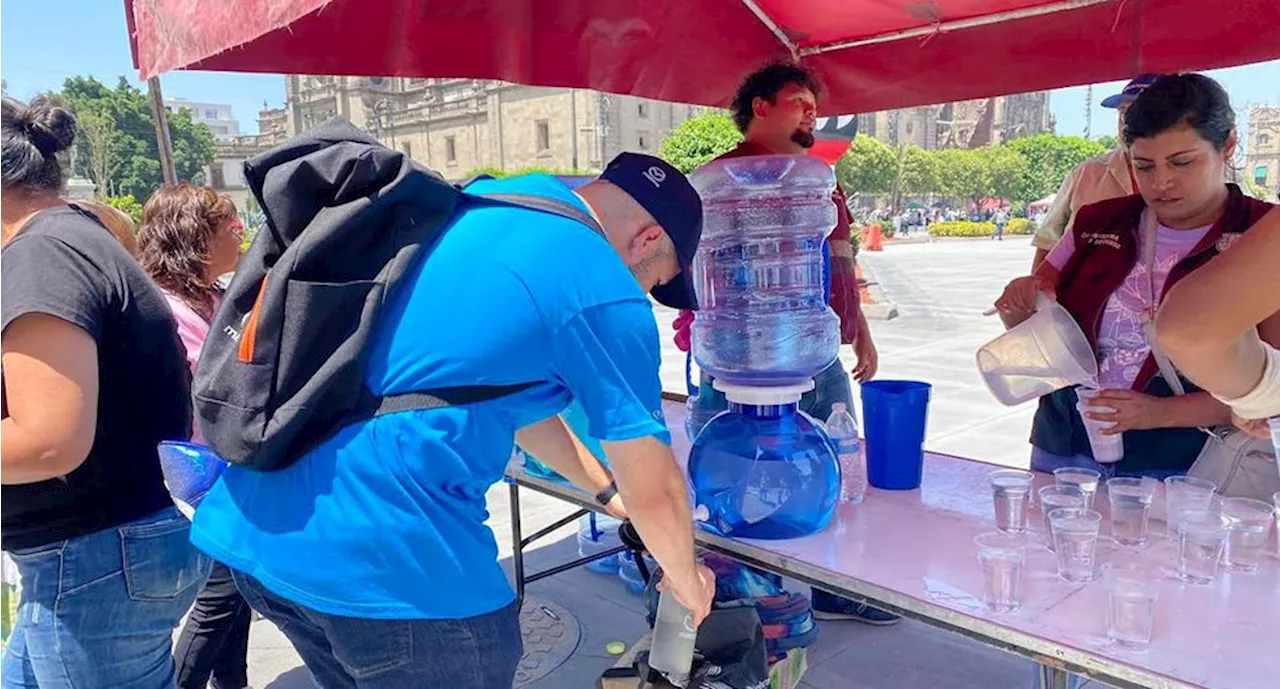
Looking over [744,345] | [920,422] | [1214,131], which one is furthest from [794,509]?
[1214,131]

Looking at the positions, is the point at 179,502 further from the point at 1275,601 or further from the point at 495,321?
the point at 1275,601

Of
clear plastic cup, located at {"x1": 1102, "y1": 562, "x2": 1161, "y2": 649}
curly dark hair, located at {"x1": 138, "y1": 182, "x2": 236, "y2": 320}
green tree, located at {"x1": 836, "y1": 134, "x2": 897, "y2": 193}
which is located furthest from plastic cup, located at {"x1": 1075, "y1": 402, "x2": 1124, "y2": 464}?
green tree, located at {"x1": 836, "y1": 134, "x2": 897, "y2": 193}

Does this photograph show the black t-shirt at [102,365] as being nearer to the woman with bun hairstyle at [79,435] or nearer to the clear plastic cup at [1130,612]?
the woman with bun hairstyle at [79,435]

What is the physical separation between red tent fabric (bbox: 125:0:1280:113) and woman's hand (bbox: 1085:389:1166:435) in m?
1.52

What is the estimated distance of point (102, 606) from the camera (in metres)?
1.60

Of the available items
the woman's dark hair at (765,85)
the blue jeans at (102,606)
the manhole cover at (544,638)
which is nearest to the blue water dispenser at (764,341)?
the woman's dark hair at (765,85)

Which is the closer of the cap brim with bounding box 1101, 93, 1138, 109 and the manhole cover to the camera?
the cap brim with bounding box 1101, 93, 1138, 109

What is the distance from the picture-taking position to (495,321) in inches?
44.4

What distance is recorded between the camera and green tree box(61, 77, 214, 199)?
205 ft

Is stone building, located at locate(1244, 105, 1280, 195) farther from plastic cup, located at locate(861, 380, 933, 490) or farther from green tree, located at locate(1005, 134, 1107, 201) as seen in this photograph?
plastic cup, located at locate(861, 380, 933, 490)

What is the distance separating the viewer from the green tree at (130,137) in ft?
205

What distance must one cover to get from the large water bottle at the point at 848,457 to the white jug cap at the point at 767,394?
0.30m

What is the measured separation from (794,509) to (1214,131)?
1349 mm

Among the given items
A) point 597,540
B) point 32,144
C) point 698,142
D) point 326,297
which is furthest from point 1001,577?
point 698,142
